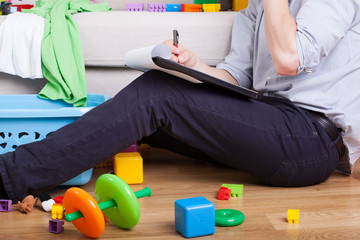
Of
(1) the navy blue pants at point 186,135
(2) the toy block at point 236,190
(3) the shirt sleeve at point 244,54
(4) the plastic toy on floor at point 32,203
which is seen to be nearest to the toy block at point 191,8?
(3) the shirt sleeve at point 244,54

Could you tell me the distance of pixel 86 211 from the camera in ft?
2.78

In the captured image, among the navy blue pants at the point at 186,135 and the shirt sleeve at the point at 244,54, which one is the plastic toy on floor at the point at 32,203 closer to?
the navy blue pants at the point at 186,135

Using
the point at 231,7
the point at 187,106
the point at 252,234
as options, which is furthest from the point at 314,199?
the point at 231,7

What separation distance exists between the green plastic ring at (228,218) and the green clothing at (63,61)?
635 millimetres

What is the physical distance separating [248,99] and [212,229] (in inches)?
13.9

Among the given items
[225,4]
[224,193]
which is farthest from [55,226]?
[225,4]

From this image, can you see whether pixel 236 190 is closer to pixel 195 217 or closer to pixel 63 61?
pixel 195 217

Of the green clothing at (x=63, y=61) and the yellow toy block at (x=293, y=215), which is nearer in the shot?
the yellow toy block at (x=293, y=215)

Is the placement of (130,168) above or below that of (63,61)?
below

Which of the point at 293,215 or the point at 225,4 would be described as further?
the point at 225,4

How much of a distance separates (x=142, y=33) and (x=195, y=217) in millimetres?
848

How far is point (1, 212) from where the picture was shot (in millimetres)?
1045

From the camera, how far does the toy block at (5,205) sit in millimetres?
1036

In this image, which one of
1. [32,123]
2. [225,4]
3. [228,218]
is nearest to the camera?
[228,218]
